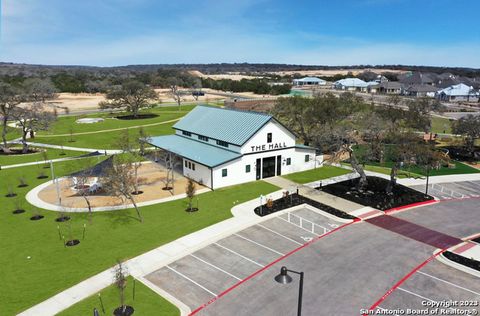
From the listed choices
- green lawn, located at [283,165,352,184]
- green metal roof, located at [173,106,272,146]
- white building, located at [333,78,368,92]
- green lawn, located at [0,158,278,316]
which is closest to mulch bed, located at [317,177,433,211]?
green lawn, located at [283,165,352,184]

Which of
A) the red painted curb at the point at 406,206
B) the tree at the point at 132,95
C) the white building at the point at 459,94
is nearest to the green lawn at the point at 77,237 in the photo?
the red painted curb at the point at 406,206

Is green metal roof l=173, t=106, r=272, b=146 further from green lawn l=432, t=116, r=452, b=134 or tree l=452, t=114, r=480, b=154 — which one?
green lawn l=432, t=116, r=452, b=134

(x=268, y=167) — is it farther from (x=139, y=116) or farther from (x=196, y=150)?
(x=139, y=116)

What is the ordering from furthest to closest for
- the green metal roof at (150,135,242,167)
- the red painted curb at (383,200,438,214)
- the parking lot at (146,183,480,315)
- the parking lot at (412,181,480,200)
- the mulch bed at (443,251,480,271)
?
1. the green metal roof at (150,135,242,167)
2. the parking lot at (412,181,480,200)
3. the red painted curb at (383,200,438,214)
4. the mulch bed at (443,251,480,271)
5. the parking lot at (146,183,480,315)

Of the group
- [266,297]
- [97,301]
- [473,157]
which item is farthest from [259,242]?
[473,157]

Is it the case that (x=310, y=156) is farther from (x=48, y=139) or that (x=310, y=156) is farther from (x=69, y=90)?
(x=69, y=90)

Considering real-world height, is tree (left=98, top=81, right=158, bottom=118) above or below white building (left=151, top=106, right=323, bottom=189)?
above
